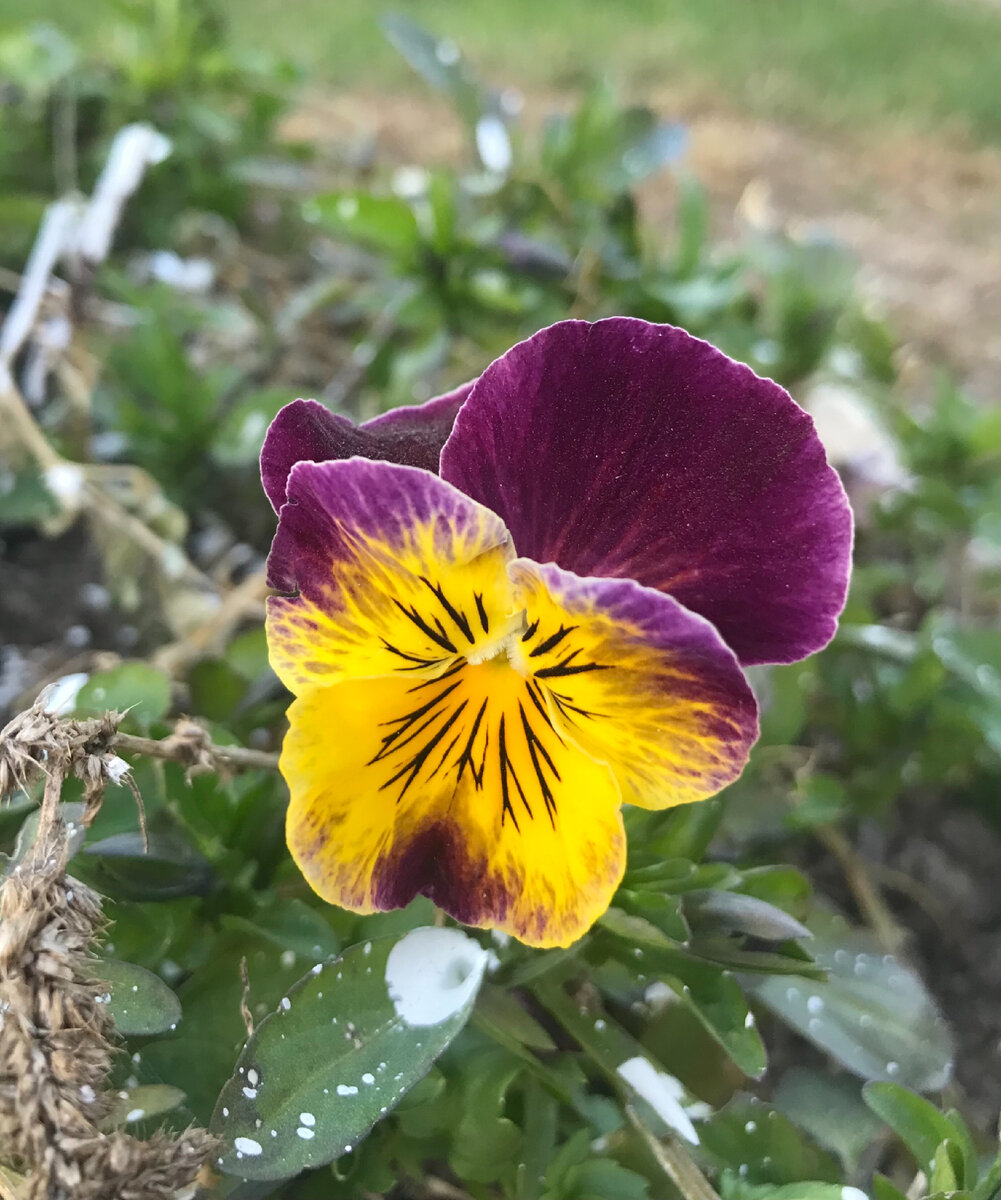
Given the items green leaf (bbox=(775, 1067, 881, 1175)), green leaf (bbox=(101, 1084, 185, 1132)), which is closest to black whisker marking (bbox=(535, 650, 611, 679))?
green leaf (bbox=(101, 1084, 185, 1132))

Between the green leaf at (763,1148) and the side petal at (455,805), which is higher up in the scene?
the side petal at (455,805)

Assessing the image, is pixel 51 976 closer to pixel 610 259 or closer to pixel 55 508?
pixel 55 508

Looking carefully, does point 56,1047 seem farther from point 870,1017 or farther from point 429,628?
point 870,1017

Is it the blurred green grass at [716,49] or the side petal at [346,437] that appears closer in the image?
the side petal at [346,437]

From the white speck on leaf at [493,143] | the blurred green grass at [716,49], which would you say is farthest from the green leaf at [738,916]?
the blurred green grass at [716,49]

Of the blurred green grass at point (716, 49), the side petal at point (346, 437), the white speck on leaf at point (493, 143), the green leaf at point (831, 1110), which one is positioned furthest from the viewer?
the blurred green grass at point (716, 49)

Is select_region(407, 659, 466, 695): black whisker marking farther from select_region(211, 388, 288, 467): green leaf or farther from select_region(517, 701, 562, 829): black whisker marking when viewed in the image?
select_region(211, 388, 288, 467): green leaf

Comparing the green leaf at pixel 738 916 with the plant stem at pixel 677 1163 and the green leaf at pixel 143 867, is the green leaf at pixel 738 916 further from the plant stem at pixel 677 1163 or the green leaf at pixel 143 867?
the green leaf at pixel 143 867

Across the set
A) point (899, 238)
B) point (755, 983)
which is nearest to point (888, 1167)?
point (755, 983)
